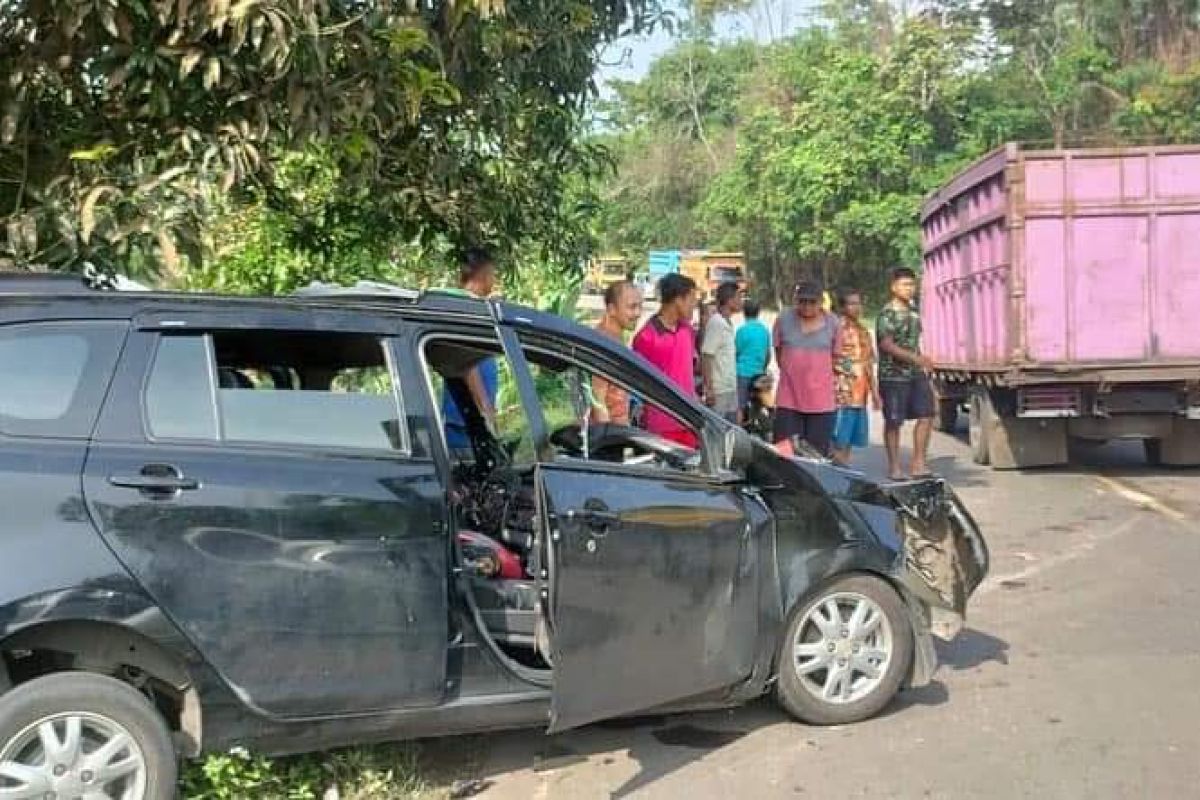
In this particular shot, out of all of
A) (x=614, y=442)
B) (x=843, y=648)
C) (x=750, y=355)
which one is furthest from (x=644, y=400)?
(x=750, y=355)

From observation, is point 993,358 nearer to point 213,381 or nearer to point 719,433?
point 719,433

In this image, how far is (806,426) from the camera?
905cm

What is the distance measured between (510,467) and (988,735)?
2.07 meters

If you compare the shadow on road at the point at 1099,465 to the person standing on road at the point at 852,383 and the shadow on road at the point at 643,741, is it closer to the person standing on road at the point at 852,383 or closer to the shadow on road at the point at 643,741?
the person standing on road at the point at 852,383

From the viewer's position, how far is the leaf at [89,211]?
15.2 ft

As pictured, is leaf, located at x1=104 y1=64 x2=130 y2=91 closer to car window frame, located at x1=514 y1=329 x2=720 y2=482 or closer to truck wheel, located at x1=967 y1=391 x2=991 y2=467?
car window frame, located at x1=514 y1=329 x2=720 y2=482

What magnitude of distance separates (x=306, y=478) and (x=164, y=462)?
41 centimetres

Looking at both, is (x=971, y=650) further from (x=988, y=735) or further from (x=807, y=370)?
(x=807, y=370)

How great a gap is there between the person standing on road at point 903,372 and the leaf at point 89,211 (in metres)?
6.89

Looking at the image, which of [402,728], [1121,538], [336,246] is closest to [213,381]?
[402,728]

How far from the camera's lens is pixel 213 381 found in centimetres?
401

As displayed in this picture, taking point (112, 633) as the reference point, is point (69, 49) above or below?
above

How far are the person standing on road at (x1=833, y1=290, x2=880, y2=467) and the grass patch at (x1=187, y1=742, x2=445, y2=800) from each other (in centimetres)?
570

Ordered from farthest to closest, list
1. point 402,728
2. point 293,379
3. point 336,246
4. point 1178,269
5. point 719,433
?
point 1178,269 → point 336,246 → point 719,433 → point 293,379 → point 402,728
